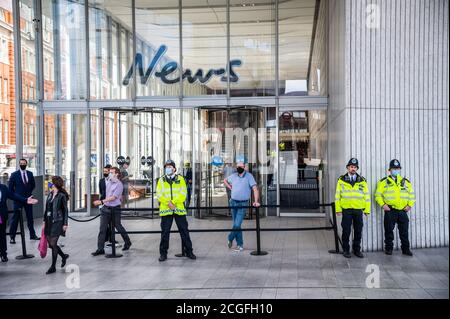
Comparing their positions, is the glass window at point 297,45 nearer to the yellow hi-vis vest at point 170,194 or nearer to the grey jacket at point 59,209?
the yellow hi-vis vest at point 170,194

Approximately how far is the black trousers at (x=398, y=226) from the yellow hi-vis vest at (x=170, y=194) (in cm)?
344

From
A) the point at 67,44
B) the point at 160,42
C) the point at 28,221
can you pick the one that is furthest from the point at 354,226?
the point at 67,44

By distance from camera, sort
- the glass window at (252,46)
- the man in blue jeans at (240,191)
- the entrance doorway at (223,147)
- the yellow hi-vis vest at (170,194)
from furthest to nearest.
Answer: the glass window at (252,46) < the entrance doorway at (223,147) < the man in blue jeans at (240,191) < the yellow hi-vis vest at (170,194)

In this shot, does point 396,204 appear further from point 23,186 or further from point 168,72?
point 168,72

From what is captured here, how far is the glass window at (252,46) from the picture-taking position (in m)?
16.2

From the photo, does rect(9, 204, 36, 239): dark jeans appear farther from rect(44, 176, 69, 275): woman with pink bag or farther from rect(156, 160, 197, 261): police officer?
rect(156, 160, 197, 261): police officer

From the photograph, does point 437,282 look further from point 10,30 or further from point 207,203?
point 10,30

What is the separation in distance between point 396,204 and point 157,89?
28.1 feet

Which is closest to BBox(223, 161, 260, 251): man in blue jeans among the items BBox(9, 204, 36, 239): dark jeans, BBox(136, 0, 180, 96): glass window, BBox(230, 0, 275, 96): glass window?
BBox(9, 204, 36, 239): dark jeans

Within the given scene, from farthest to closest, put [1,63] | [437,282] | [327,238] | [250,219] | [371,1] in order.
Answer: [1,63] → [250,219] → [327,238] → [371,1] → [437,282]

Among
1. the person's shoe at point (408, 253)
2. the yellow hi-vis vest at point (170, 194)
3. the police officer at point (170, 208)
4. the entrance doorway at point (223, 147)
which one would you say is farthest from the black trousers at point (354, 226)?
the entrance doorway at point (223, 147)

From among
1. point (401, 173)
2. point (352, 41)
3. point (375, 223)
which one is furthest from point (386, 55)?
point (375, 223)

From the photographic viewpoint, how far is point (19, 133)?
1645 centimetres

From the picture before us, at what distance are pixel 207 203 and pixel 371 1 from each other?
7486 mm
